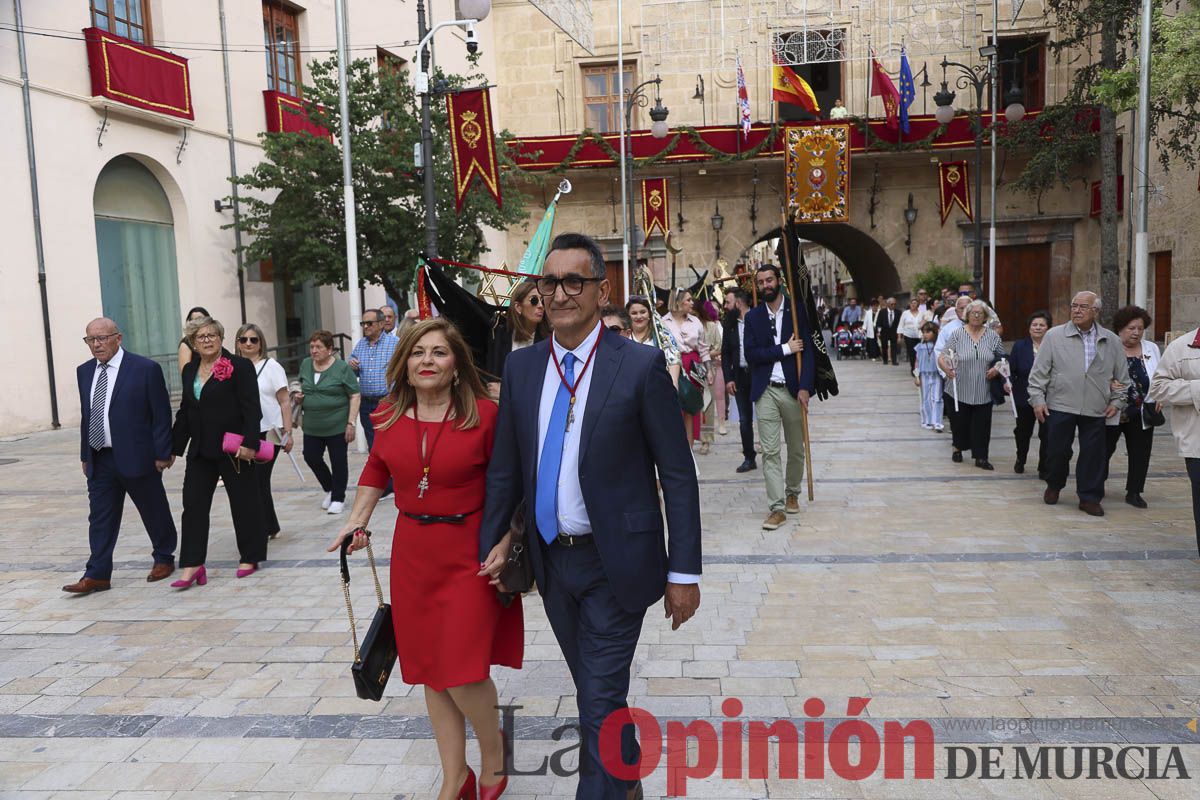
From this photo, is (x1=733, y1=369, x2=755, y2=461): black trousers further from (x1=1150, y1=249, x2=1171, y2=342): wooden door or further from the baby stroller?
the baby stroller

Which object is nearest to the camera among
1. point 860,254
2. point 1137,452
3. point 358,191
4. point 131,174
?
point 1137,452

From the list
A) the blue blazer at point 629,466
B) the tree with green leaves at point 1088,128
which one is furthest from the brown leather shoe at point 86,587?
the tree with green leaves at point 1088,128

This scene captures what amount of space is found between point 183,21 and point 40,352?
6.91 metres

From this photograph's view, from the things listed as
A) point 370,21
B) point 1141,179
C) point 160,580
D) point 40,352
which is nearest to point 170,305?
point 40,352

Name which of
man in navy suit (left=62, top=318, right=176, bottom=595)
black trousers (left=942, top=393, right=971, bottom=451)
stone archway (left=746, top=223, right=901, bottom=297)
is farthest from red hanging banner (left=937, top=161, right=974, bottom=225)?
man in navy suit (left=62, top=318, right=176, bottom=595)

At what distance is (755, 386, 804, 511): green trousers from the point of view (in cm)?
757

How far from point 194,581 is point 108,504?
0.75 metres

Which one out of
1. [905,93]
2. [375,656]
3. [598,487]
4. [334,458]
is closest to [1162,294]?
[905,93]

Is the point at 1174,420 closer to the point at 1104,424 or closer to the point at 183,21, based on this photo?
the point at 1104,424

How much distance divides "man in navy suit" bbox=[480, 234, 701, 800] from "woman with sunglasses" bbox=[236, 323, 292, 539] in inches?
190

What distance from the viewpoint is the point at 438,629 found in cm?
320

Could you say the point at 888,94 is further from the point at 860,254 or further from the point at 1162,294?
the point at 1162,294

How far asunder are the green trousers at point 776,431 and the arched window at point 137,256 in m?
12.8

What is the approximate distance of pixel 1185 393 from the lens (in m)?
5.83
